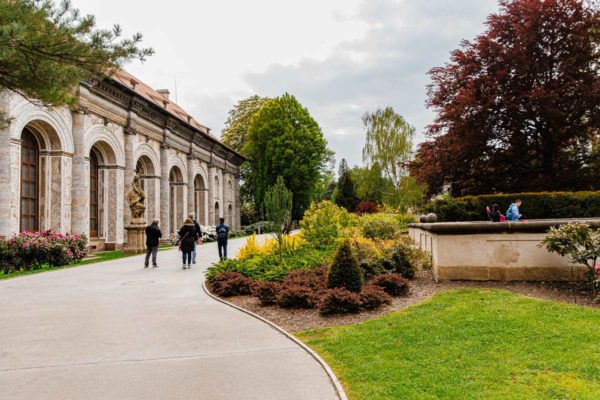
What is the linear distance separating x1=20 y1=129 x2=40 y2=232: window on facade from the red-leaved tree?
58.1ft

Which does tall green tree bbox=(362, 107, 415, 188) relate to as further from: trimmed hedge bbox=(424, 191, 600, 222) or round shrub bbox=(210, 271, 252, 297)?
round shrub bbox=(210, 271, 252, 297)

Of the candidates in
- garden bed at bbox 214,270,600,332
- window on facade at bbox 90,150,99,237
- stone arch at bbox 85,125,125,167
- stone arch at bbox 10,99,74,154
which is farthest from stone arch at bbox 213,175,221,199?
garden bed at bbox 214,270,600,332

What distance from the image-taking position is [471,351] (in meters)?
5.02

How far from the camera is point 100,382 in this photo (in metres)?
4.39

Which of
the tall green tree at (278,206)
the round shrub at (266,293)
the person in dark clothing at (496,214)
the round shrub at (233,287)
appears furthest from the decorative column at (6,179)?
the person in dark clothing at (496,214)

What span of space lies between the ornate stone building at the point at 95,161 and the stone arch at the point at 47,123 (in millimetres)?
40

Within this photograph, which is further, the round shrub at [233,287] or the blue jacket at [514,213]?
the blue jacket at [514,213]

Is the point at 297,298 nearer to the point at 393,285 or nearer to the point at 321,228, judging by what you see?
the point at 393,285

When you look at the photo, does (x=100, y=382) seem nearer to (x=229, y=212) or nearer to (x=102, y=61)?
(x=102, y=61)

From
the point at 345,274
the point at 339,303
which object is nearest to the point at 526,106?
the point at 345,274

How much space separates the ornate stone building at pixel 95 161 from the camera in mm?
17734

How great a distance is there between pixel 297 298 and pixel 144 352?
3116mm

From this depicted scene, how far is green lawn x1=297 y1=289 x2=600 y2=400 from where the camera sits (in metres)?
4.07

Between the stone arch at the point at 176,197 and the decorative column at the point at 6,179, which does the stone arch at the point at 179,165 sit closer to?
the stone arch at the point at 176,197
